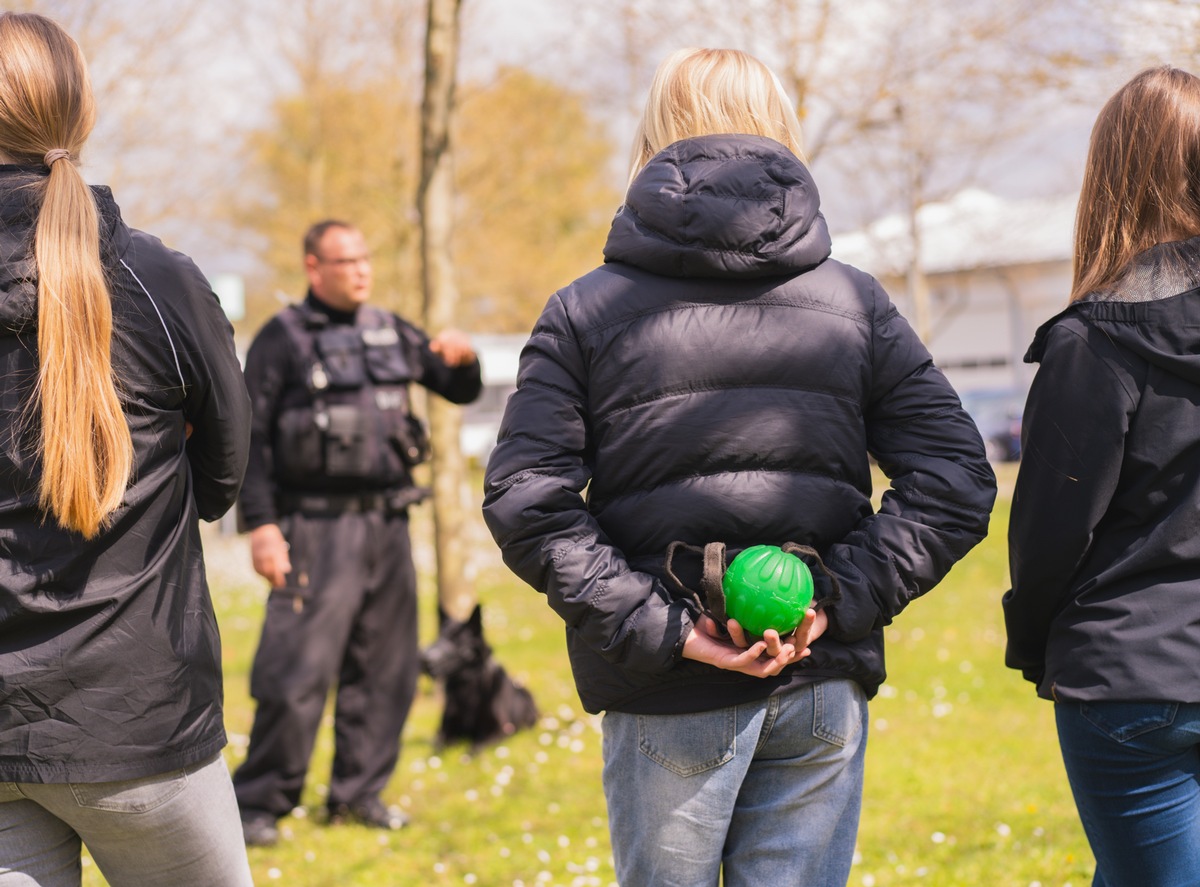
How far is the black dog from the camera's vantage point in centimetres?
603

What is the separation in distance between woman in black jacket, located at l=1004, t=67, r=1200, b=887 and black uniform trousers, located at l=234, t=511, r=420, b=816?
3.22 m

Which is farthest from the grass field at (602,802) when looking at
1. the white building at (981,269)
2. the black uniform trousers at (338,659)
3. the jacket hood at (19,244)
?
the white building at (981,269)

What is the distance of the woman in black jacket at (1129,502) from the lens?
2.17 metres

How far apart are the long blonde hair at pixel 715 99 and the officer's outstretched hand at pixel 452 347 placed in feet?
9.20

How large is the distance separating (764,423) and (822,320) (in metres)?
0.22

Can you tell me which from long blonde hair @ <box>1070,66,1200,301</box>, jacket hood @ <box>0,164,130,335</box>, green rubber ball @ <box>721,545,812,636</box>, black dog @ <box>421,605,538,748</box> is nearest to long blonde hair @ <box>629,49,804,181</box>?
long blonde hair @ <box>1070,66,1200,301</box>

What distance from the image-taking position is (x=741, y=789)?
2.24 metres

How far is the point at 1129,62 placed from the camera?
9281 mm

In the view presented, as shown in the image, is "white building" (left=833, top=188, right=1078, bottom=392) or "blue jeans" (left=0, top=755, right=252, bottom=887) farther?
"white building" (left=833, top=188, right=1078, bottom=392)

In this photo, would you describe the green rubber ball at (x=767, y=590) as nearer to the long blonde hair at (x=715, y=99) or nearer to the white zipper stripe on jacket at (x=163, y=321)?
the long blonde hair at (x=715, y=99)

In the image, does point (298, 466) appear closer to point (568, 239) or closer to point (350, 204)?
point (350, 204)

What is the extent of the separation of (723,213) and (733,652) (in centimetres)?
76

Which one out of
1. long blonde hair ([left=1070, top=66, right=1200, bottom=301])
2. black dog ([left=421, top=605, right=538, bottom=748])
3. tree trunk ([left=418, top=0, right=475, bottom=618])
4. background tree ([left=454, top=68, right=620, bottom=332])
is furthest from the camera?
background tree ([left=454, top=68, right=620, bottom=332])

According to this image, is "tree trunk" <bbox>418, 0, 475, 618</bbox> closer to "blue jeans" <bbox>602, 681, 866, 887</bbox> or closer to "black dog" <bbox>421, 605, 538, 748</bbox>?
"black dog" <bbox>421, 605, 538, 748</bbox>
